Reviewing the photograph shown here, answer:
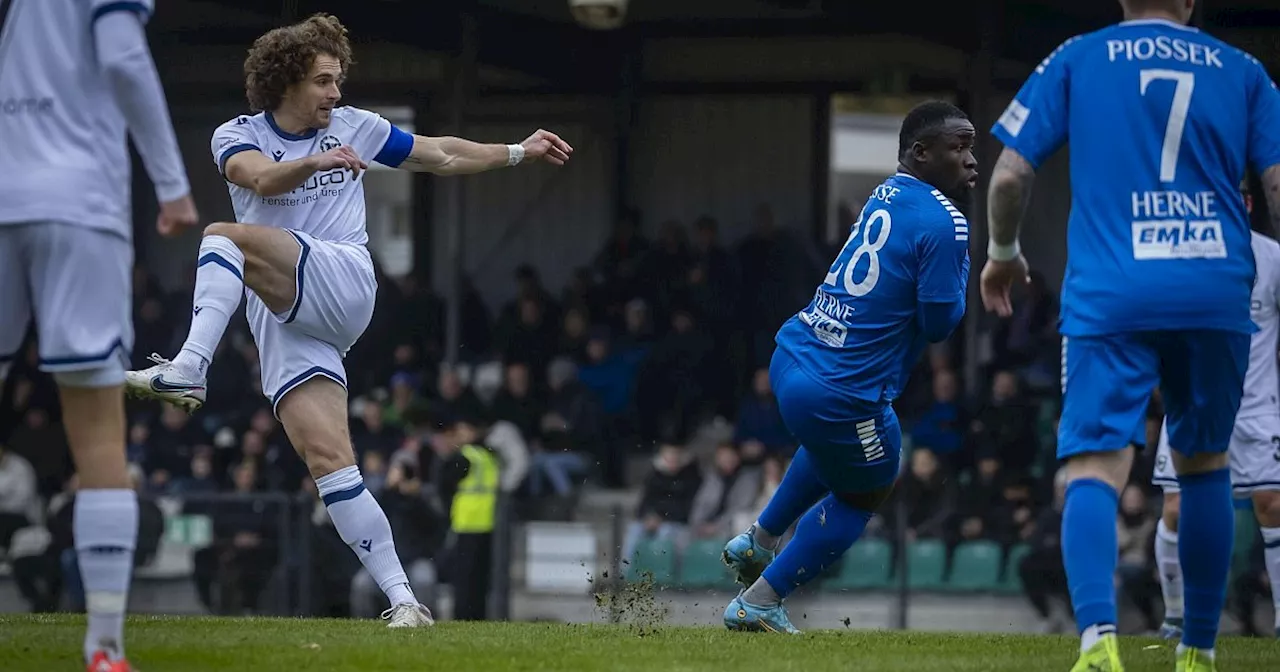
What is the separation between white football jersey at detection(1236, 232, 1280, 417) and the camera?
986 centimetres

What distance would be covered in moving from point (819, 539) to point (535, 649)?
1.25m

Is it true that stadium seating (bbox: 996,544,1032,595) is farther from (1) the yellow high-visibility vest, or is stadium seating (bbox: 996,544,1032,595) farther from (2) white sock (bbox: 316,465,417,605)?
(2) white sock (bbox: 316,465,417,605)

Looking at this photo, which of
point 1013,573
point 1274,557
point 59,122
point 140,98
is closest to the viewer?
point 140,98

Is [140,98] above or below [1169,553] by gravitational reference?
above

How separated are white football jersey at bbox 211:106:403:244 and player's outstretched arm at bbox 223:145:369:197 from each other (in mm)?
65

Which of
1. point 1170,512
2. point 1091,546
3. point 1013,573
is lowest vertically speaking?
point 1013,573

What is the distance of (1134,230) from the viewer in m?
5.46

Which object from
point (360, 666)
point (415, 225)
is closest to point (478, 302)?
point (415, 225)

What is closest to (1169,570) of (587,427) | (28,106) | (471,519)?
(28,106)

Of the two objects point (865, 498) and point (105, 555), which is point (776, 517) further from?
point (105, 555)

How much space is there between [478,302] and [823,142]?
4.35 m

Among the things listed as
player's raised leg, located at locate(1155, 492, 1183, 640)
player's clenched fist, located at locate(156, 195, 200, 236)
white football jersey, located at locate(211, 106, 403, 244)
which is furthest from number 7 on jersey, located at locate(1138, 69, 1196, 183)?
player's raised leg, located at locate(1155, 492, 1183, 640)

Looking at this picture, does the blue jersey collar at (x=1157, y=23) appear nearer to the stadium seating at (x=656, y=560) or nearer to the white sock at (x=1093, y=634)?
the white sock at (x=1093, y=634)

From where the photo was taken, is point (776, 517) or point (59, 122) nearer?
point (59, 122)
